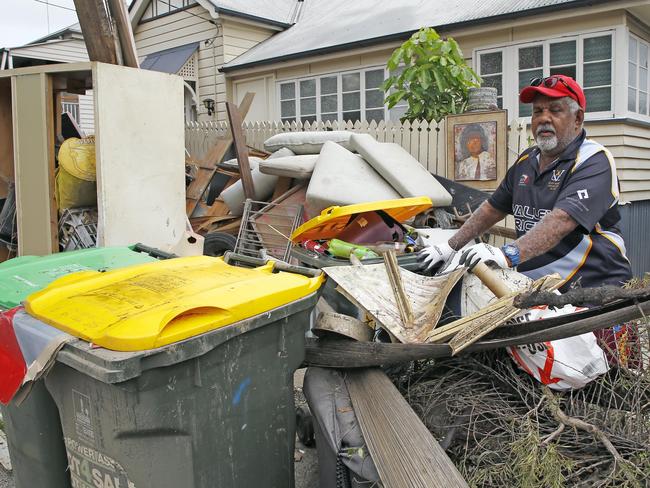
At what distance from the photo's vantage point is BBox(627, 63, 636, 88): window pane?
8.53 m

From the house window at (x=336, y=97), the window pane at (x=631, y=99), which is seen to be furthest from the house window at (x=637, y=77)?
the house window at (x=336, y=97)

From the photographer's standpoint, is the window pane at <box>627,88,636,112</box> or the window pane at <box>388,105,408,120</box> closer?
the window pane at <box>627,88,636,112</box>

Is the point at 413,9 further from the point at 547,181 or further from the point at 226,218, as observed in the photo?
the point at 547,181

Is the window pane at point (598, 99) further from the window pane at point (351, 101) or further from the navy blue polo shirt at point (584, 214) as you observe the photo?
the navy blue polo shirt at point (584, 214)

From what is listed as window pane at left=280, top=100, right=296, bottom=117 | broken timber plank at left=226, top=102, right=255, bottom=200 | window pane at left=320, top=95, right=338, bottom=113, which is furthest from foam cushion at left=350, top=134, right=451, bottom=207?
window pane at left=280, top=100, right=296, bottom=117

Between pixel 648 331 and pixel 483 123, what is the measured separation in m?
5.27

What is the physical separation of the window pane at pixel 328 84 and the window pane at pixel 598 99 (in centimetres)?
495

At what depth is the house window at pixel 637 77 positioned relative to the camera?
8.60m

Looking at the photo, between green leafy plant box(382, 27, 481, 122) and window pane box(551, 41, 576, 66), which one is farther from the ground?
window pane box(551, 41, 576, 66)

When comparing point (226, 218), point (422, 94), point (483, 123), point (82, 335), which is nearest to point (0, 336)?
point (82, 335)

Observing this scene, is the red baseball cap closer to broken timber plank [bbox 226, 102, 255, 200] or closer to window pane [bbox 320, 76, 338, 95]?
broken timber plank [bbox 226, 102, 255, 200]

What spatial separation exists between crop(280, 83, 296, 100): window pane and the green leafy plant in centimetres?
498

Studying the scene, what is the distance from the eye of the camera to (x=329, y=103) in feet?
39.4

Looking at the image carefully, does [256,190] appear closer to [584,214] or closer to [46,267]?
[46,267]
